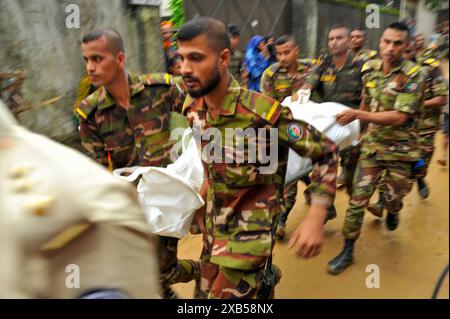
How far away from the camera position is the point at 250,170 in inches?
76.8

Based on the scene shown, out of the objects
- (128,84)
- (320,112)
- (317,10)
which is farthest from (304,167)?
(317,10)

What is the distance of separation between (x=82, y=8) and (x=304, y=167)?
3395mm

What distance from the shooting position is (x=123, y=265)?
0.95m

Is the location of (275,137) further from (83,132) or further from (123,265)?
(83,132)

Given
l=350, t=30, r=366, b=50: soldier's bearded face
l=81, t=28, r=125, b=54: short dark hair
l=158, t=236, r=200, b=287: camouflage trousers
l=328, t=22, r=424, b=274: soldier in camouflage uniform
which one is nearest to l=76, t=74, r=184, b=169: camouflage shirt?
l=81, t=28, r=125, b=54: short dark hair

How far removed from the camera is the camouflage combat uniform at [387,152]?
318cm

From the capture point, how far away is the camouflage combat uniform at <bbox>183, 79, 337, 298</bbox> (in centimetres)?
192

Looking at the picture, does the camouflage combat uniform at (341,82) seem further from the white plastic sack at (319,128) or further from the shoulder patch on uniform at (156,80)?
the shoulder patch on uniform at (156,80)

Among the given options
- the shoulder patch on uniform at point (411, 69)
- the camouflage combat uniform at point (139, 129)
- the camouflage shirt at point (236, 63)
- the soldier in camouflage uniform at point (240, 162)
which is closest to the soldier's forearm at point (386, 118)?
the shoulder patch on uniform at point (411, 69)

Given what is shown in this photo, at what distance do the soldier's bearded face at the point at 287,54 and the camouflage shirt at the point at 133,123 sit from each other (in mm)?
1697

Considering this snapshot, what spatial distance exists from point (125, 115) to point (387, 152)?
197 centimetres

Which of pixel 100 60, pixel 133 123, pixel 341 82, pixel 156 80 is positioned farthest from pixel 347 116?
pixel 100 60

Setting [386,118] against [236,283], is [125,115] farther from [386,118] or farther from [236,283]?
[386,118]

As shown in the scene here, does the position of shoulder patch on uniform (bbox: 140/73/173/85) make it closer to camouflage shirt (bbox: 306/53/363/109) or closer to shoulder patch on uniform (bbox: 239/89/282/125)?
shoulder patch on uniform (bbox: 239/89/282/125)
